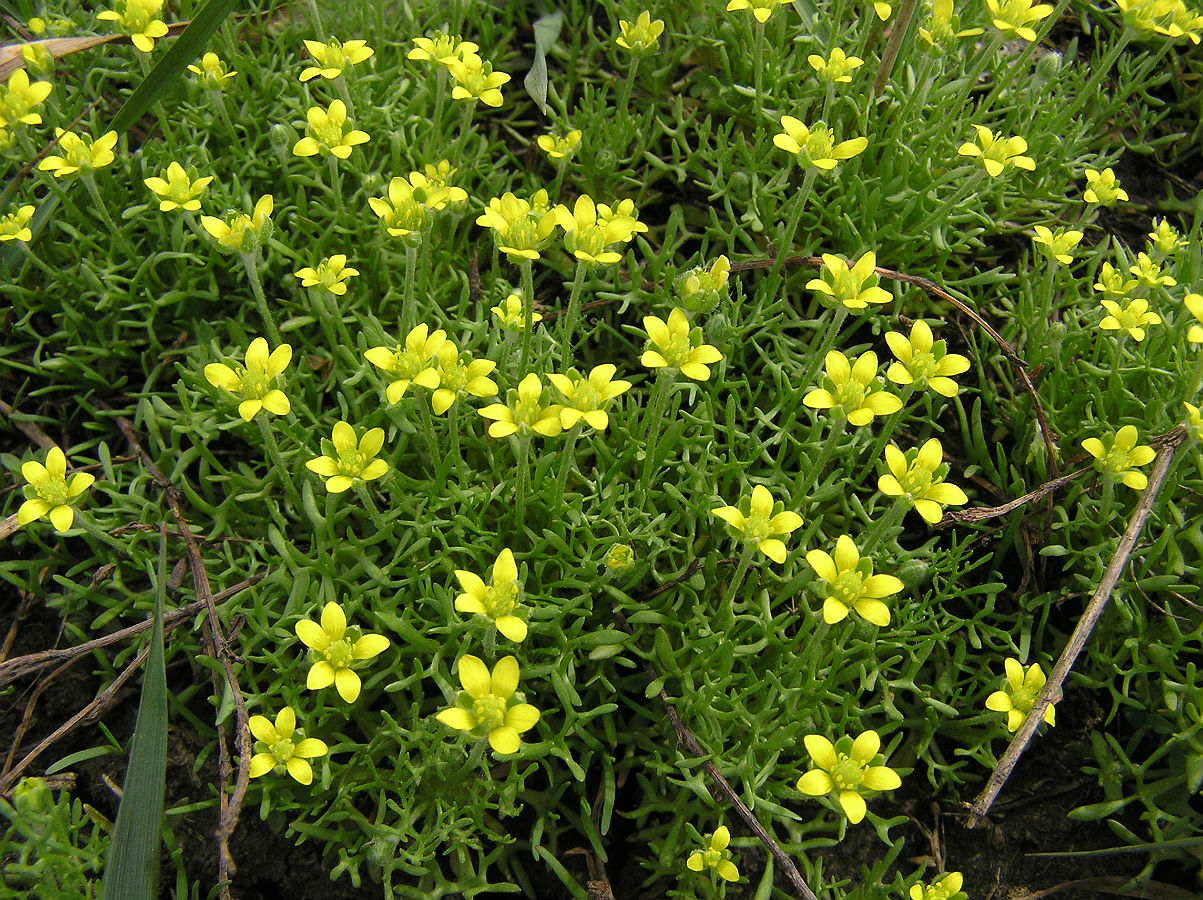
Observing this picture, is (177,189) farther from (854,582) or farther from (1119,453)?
(1119,453)

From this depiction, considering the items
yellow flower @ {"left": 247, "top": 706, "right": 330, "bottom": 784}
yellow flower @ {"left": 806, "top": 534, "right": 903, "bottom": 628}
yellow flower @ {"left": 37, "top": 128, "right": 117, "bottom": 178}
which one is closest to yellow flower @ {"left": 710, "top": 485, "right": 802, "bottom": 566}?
yellow flower @ {"left": 806, "top": 534, "right": 903, "bottom": 628}

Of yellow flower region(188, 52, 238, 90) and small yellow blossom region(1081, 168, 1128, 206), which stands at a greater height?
small yellow blossom region(1081, 168, 1128, 206)

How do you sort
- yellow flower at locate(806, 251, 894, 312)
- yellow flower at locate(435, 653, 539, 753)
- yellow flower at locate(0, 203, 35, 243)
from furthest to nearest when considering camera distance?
yellow flower at locate(0, 203, 35, 243)
yellow flower at locate(806, 251, 894, 312)
yellow flower at locate(435, 653, 539, 753)

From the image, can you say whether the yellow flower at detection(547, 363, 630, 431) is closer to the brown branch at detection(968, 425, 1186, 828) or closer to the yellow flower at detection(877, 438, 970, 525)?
the yellow flower at detection(877, 438, 970, 525)

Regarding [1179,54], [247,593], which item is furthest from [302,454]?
[1179,54]

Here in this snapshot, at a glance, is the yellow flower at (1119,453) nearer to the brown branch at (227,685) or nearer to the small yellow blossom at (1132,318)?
the small yellow blossom at (1132,318)

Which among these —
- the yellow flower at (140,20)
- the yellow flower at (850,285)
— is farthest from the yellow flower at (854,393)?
the yellow flower at (140,20)

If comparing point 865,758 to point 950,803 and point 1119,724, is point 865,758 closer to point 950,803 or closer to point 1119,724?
point 950,803
